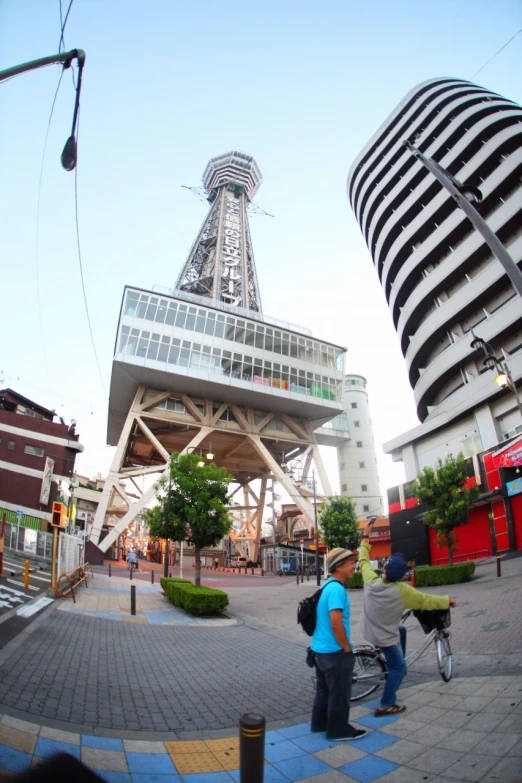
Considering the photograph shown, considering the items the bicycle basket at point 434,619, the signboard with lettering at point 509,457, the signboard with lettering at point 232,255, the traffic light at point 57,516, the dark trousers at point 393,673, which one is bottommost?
the dark trousers at point 393,673

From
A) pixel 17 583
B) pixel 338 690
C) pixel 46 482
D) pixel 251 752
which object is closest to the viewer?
pixel 251 752

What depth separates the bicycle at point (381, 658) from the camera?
17.4 feet

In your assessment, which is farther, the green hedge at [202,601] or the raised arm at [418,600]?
the green hedge at [202,601]

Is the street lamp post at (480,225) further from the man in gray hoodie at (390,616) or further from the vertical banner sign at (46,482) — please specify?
the vertical banner sign at (46,482)

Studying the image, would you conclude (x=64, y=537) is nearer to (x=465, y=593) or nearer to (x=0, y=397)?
(x=465, y=593)

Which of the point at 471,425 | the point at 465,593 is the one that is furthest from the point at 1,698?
the point at 471,425

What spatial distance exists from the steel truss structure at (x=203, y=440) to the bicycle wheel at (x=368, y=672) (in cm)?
3494

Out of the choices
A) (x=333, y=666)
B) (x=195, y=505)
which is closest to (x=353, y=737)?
(x=333, y=666)

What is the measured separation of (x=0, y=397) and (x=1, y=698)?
147ft

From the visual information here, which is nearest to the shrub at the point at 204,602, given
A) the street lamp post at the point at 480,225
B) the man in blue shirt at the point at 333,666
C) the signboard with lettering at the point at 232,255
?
the man in blue shirt at the point at 333,666

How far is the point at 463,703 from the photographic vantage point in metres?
4.68

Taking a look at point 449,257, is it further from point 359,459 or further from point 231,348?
point 359,459

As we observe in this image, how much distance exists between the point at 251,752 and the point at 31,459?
4438 centimetres

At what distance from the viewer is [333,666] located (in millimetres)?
4133
